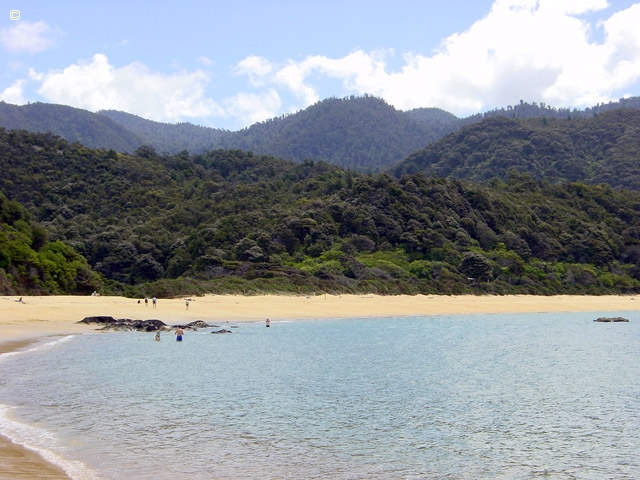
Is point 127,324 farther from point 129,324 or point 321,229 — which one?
point 321,229

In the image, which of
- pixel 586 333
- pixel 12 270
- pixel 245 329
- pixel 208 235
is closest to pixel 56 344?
pixel 245 329

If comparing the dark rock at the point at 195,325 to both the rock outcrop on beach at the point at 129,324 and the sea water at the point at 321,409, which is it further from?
the sea water at the point at 321,409

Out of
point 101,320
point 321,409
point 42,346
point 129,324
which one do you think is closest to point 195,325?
point 129,324

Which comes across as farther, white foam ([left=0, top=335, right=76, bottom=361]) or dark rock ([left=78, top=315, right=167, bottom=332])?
dark rock ([left=78, top=315, right=167, bottom=332])

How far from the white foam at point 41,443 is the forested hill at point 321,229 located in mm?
40318

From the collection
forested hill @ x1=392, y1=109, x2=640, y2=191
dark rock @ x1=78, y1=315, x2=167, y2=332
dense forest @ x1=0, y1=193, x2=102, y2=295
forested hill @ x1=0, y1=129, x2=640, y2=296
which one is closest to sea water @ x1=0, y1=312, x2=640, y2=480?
dark rock @ x1=78, y1=315, x2=167, y2=332

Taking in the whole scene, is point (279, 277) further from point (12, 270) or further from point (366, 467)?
point (366, 467)

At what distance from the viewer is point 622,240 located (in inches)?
3548

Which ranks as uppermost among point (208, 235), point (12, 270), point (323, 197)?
point (323, 197)

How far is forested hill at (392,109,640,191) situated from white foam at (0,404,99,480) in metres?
139

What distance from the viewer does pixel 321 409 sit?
15977 mm

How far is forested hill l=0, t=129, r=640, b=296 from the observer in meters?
66.6

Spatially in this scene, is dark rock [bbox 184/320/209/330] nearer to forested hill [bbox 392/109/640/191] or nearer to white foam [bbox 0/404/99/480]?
white foam [bbox 0/404/99/480]

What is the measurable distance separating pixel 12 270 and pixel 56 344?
22633mm
